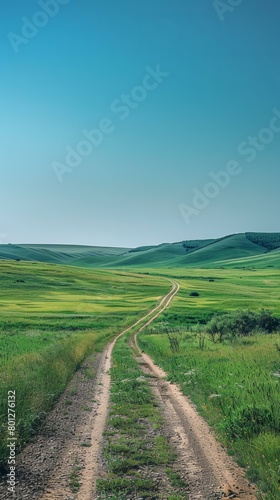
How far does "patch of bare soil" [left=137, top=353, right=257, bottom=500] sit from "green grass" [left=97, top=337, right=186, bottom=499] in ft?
1.00

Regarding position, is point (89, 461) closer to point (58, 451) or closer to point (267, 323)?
point (58, 451)

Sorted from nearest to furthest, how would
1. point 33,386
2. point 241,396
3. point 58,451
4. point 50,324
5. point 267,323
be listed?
1. point 58,451
2. point 241,396
3. point 33,386
4. point 267,323
5. point 50,324

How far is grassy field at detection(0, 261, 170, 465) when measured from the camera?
45.6ft

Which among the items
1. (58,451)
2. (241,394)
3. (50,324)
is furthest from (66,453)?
(50,324)

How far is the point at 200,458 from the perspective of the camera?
9859 mm

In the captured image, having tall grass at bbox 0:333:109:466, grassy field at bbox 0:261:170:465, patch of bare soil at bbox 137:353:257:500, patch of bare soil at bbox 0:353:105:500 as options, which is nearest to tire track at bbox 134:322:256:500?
patch of bare soil at bbox 137:353:257:500

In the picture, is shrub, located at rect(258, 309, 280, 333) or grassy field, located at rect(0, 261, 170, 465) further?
shrub, located at rect(258, 309, 280, 333)

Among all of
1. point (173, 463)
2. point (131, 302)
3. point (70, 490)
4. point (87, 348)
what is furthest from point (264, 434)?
point (131, 302)

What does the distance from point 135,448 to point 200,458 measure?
5.53 feet

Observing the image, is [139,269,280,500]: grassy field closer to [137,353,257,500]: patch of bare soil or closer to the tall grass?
[137,353,257,500]: patch of bare soil

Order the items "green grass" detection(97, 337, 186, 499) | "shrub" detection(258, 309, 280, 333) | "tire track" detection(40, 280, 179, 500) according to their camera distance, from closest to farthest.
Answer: "tire track" detection(40, 280, 179, 500)
"green grass" detection(97, 337, 186, 499)
"shrub" detection(258, 309, 280, 333)

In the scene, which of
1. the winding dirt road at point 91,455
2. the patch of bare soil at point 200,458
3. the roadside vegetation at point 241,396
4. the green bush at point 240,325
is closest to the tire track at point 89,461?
the winding dirt road at point 91,455

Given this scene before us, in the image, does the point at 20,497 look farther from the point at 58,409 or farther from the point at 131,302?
the point at 131,302

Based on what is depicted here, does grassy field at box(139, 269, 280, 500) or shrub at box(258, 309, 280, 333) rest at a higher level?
grassy field at box(139, 269, 280, 500)
